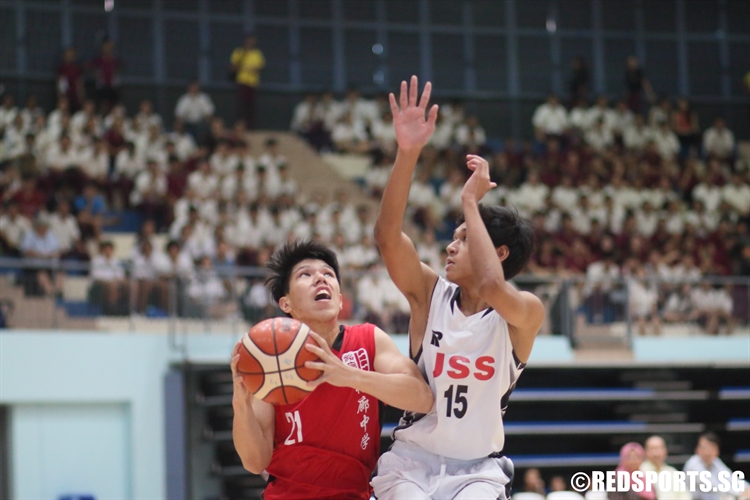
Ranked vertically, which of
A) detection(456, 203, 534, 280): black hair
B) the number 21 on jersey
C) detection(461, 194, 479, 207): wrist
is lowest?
the number 21 on jersey

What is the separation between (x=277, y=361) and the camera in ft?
14.1

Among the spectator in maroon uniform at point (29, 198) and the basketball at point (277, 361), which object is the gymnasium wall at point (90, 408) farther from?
the basketball at point (277, 361)

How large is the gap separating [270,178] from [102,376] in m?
4.99

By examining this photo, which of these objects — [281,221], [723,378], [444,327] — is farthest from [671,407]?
[444,327]

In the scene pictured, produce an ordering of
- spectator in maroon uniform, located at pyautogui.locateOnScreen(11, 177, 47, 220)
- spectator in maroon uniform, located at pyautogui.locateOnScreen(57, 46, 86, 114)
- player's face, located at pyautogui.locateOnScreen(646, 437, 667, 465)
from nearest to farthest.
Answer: player's face, located at pyautogui.locateOnScreen(646, 437, 667, 465), spectator in maroon uniform, located at pyautogui.locateOnScreen(11, 177, 47, 220), spectator in maroon uniform, located at pyautogui.locateOnScreen(57, 46, 86, 114)

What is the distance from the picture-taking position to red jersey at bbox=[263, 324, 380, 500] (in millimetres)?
4824

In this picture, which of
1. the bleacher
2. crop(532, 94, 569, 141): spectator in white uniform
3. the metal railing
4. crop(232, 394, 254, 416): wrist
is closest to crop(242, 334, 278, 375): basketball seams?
crop(232, 394, 254, 416): wrist

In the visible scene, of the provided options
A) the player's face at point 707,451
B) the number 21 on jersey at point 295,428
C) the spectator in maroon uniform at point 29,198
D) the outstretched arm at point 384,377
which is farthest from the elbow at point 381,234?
the spectator in maroon uniform at point 29,198

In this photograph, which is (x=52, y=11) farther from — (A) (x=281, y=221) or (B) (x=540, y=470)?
(B) (x=540, y=470)

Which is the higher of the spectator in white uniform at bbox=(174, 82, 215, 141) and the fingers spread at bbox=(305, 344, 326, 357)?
the spectator in white uniform at bbox=(174, 82, 215, 141)

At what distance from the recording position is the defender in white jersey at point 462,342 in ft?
14.9

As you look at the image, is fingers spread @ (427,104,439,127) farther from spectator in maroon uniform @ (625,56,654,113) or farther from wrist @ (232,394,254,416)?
spectator in maroon uniform @ (625,56,654,113)

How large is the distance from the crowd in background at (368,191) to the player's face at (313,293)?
7434mm

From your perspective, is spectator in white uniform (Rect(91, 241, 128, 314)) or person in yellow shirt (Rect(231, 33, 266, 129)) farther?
person in yellow shirt (Rect(231, 33, 266, 129))
